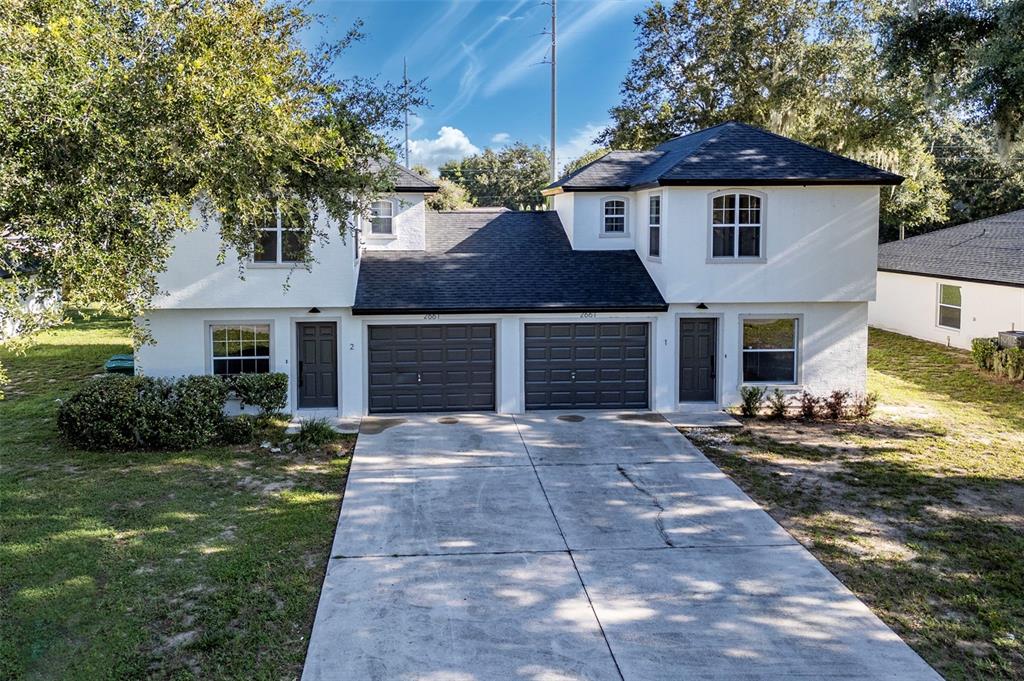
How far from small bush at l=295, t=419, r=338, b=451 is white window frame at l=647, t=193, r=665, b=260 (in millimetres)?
7970

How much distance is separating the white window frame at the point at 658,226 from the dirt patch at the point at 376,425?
22.1 ft

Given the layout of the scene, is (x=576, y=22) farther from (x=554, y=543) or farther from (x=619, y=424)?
(x=554, y=543)

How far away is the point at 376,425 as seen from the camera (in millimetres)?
16156

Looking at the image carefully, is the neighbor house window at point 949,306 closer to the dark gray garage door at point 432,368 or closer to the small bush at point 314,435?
the dark gray garage door at point 432,368

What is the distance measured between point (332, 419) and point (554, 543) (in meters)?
7.95

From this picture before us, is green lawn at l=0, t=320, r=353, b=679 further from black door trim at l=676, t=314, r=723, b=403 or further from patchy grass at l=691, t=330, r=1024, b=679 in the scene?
black door trim at l=676, t=314, r=723, b=403

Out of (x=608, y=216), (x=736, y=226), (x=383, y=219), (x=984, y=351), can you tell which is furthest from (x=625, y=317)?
(x=984, y=351)

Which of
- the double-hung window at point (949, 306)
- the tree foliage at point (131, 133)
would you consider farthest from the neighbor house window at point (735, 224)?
the double-hung window at point (949, 306)

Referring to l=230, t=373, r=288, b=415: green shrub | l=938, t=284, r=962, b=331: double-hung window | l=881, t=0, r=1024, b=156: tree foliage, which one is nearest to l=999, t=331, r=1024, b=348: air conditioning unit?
l=938, t=284, r=962, b=331: double-hung window

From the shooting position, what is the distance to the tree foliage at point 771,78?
25969 mm

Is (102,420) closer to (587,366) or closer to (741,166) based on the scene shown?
(587,366)

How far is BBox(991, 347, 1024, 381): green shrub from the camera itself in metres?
20.1

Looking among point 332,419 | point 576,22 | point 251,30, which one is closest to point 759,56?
point 576,22

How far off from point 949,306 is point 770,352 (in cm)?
1173
